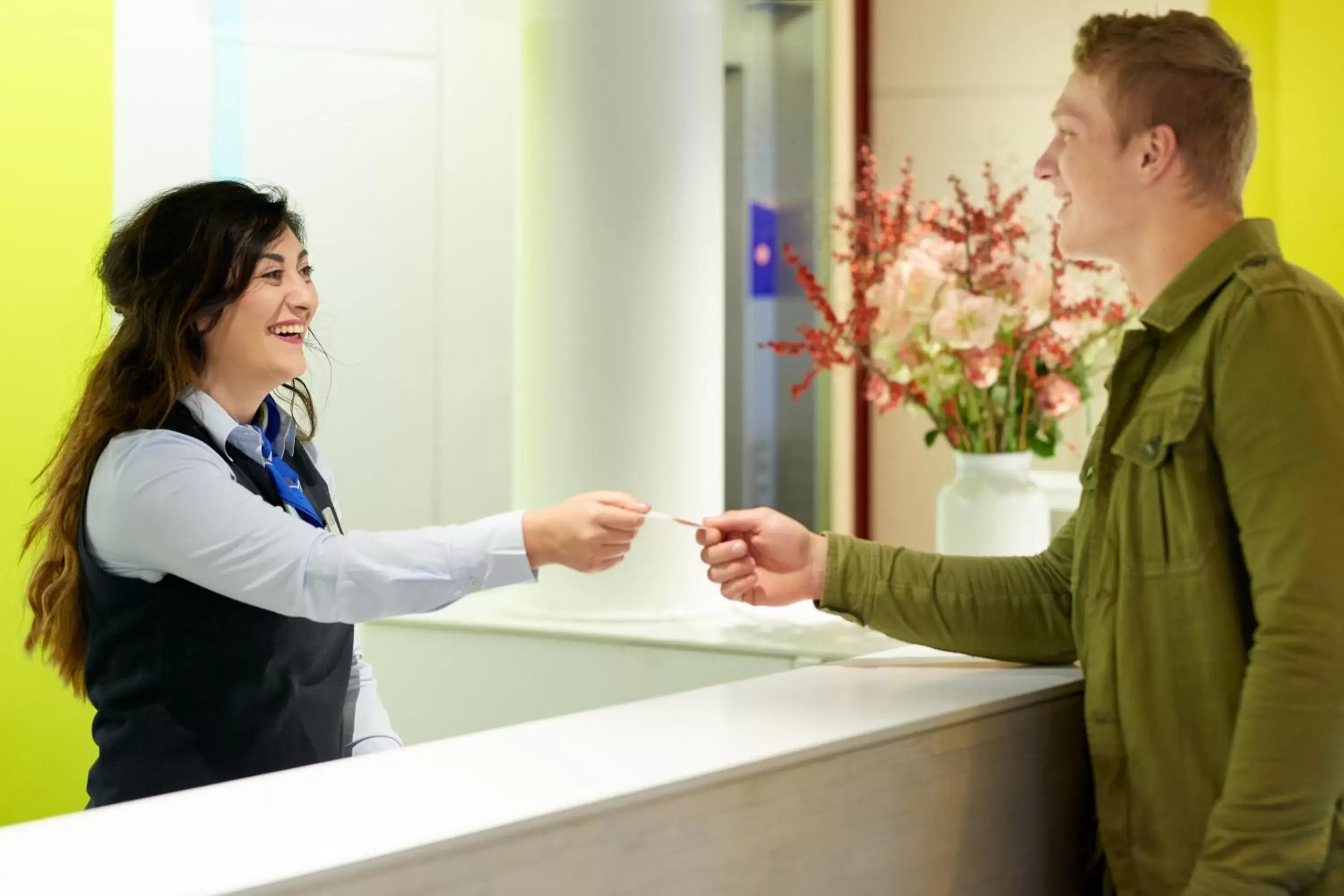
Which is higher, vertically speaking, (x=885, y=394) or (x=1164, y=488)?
(x=885, y=394)

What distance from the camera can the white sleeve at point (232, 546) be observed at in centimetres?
173

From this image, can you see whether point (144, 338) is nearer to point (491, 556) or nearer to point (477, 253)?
point (491, 556)

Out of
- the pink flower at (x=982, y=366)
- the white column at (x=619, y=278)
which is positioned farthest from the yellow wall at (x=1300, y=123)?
the white column at (x=619, y=278)

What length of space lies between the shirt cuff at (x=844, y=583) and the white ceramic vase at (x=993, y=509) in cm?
123

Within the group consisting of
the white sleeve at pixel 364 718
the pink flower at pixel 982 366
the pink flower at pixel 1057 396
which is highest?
the pink flower at pixel 982 366

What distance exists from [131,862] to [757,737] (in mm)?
595

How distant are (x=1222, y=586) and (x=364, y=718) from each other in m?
1.18

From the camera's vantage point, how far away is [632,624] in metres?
2.97

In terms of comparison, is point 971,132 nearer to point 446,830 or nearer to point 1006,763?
point 1006,763

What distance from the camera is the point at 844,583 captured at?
1.90 m

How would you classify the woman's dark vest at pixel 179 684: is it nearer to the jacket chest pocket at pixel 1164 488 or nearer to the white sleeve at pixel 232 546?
the white sleeve at pixel 232 546

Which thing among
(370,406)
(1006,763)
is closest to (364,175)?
(370,406)

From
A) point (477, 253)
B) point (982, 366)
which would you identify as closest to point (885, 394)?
point (982, 366)

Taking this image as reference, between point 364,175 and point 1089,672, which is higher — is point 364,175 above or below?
above
